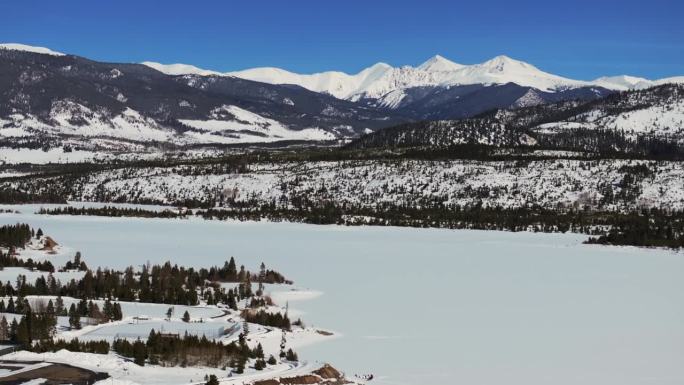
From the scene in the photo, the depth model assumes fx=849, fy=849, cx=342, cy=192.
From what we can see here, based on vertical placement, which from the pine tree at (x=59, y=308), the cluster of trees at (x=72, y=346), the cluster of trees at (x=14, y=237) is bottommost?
the cluster of trees at (x=72, y=346)

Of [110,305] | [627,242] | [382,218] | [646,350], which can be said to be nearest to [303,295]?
[110,305]

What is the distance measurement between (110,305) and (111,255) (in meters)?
47.8

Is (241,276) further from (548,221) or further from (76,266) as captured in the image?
(548,221)

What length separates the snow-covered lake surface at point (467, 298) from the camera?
52.5m

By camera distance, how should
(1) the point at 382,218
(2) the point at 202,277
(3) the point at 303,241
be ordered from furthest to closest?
→ 1. (1) the point at 382,218
2. (3) the point at 303,241
3. (2) the point at 202,277

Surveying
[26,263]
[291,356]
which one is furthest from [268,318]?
[26,263]

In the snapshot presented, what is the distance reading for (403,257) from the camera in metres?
115

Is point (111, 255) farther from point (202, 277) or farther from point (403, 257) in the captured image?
point (403, 257)

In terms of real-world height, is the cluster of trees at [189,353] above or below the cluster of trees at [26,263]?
below

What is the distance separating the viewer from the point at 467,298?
259 ft

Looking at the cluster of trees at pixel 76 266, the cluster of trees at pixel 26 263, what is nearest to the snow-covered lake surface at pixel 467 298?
the cluster of trees at pixel 76 266

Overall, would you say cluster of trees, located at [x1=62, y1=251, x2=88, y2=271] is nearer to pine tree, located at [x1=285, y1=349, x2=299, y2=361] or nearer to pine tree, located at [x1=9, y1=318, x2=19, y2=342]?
pine tree, located at [x1=9, y1=318, x2=19, y2=342]

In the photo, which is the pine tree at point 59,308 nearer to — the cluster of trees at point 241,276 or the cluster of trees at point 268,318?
the cluster of trees at point 268,318

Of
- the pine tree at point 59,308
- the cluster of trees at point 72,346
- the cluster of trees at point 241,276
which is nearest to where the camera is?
the cluster of trees at point 72,346
